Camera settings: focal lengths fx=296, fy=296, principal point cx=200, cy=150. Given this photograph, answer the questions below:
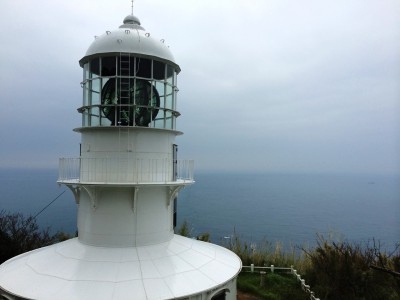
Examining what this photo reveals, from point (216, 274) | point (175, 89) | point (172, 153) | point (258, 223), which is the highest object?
point (175, 89)

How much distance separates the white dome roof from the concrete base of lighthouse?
4310 mm

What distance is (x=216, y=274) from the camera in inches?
255

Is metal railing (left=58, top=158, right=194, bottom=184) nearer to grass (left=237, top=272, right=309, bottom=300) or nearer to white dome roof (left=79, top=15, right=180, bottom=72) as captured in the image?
white dome roof (left=79, top=15, right=180, bottom=72)

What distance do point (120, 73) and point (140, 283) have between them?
431 cm

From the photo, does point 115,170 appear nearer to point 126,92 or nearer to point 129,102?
point 129,102

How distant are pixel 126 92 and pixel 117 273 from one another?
373 cm

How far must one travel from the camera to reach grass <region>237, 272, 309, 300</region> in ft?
30.6

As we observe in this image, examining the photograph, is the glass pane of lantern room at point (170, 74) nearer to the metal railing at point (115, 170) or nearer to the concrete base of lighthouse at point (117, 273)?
the metal railing at point (115, 170)

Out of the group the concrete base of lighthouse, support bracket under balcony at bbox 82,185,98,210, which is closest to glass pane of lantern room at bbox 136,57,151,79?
support bracket under balcony at bbox 82,185,98,210

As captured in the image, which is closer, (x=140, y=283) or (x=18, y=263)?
(x=140, y=283)

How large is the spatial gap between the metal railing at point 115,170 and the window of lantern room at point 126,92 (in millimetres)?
842

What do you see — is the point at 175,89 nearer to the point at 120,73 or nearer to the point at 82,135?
the point at 120,73

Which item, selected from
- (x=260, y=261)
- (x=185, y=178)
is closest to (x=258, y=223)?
(x=260, y=261)

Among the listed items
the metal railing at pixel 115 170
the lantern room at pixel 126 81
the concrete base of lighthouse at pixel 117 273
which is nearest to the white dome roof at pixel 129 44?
the lantern room at pixel 126 81
